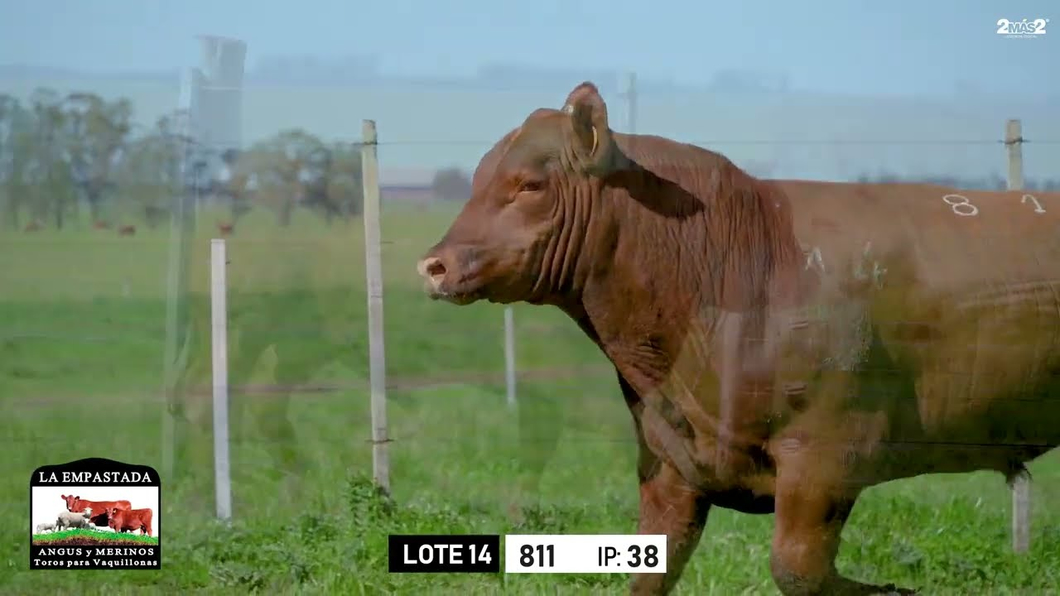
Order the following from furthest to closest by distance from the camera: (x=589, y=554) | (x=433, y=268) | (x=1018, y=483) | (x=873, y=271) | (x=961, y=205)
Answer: (x=1018, y=483) → (x=589, y=554) → (x=961, y=205) → (x=873, y=271) → (x=433, y=268)

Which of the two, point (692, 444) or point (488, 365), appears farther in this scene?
point (488, 365)

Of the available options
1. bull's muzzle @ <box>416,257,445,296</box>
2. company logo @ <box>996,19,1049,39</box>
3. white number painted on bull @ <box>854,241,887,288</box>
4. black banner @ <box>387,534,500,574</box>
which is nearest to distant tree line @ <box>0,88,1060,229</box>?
company logo @ <box>996,19,1049,39</box>

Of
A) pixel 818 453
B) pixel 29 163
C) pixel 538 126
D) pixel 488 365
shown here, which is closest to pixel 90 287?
pixel 29 163

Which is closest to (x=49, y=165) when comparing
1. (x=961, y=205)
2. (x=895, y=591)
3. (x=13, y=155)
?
(x=13, y=155)

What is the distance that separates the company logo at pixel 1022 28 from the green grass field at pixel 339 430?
4.67 feet

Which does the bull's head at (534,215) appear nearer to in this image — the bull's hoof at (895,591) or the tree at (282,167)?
the tree at (282,167)

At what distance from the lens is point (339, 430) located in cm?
445

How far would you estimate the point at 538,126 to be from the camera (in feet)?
12.0

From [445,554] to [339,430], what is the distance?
26.7 inches

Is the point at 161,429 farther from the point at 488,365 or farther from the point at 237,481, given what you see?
the point at 488,365

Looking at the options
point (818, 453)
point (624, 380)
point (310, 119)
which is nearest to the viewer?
point (818, 453)

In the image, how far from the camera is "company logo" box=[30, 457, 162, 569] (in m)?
4.20

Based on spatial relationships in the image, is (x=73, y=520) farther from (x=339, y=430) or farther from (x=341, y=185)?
(x=341, y=185)

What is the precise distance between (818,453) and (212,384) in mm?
2104
